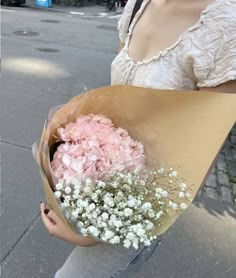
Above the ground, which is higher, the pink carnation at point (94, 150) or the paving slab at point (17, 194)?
the pink carnation at point (94, 150)

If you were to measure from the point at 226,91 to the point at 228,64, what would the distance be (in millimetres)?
74

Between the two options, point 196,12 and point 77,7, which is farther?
point 77,7

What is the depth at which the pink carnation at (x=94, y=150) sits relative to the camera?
94 cm

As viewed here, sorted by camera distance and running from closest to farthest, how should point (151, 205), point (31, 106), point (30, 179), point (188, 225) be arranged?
point (151, 205) < point (188, 225) < point (30, 179) < point (31, 106)

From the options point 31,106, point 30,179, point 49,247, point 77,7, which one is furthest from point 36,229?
point 77,7

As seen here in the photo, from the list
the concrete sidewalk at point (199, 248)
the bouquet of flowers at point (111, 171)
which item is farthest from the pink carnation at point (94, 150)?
the concrete sidewalk at point (199, 248)

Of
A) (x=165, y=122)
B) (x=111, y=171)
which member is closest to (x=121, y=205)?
(x=111, y=171)

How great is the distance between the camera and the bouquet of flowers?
2.94ft

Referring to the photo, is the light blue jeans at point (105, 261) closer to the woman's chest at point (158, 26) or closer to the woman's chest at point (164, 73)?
the woman's chest at point (164, 73)

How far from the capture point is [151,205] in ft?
3.01

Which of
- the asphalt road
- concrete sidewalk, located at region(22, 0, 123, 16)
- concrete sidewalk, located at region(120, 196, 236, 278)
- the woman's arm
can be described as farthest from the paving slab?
concrete sidewalk, located at region(22, 0, 123, 16)

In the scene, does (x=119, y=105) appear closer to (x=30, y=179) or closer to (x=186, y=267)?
(x=186, y=267)

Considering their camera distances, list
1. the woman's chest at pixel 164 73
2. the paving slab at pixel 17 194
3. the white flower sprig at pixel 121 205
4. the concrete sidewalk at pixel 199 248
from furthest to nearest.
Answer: the paving slab at pixel 17 194 → the concrete sidewalk at pixel 199 248 → the woman's chest at pixel 164 73 → the white flower sprig at pixel 121 205

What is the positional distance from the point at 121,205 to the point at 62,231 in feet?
0.93
